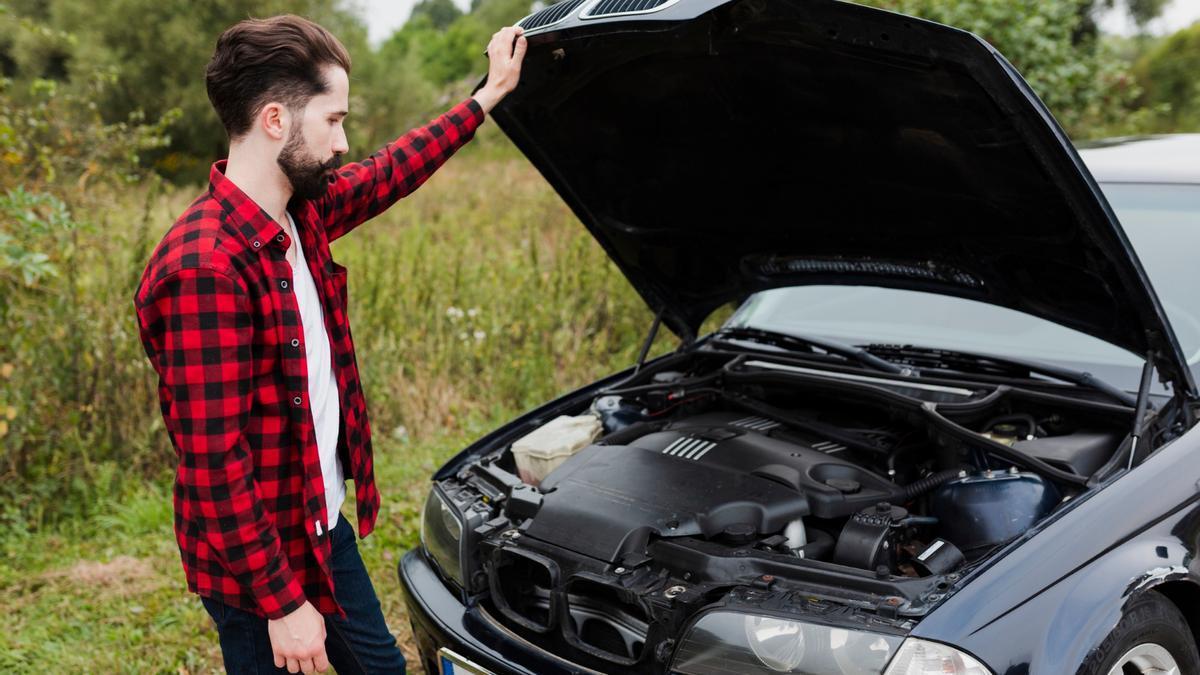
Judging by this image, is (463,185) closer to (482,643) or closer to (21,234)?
(21,234)

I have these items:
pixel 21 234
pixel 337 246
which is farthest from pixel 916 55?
pixel 337 246

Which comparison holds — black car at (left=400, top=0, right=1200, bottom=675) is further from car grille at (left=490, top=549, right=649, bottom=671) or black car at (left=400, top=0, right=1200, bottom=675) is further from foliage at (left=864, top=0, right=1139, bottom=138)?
foliage at (left=864, top=0, right=1139, bottom=138)

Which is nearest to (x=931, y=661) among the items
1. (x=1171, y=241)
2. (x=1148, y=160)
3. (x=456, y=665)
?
(x=456, y=665)

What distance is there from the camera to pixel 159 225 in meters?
7.96

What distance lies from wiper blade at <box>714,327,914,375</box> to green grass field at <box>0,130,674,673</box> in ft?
5.16

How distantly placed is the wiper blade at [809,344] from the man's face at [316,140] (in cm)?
176

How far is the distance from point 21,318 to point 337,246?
2597 millimetres

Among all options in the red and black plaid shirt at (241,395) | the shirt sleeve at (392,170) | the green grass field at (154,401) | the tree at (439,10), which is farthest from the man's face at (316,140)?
the tree at (439,10)

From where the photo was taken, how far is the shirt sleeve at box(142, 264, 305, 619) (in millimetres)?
1729

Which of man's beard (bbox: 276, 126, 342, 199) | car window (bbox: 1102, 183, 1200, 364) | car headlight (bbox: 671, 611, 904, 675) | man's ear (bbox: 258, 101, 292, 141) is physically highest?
man's ear (bbox: 258, 101, 292, 141)

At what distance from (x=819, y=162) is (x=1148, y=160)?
1297 millimetres

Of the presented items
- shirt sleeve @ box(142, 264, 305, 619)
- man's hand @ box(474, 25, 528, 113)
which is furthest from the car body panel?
man's hand @ box(474, 25, 528, 113)

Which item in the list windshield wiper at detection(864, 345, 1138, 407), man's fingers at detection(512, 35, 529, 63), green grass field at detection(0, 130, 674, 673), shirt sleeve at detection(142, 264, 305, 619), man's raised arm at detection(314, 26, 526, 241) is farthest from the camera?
green grass field at detection(0, 130, 674, 673)

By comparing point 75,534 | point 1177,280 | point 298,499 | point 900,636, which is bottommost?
point 75,534
